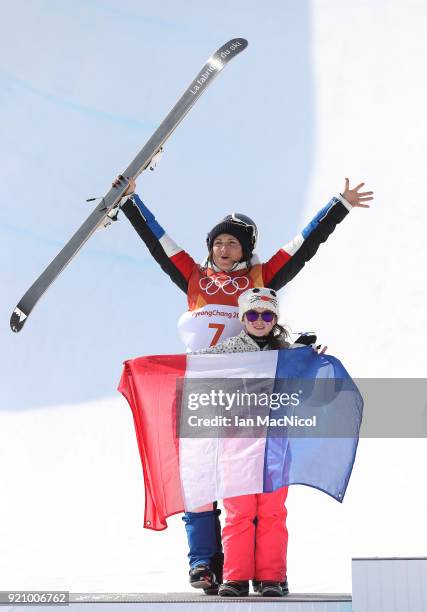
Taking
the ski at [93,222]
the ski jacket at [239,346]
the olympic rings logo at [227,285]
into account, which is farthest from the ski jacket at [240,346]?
the ski at [93,222]

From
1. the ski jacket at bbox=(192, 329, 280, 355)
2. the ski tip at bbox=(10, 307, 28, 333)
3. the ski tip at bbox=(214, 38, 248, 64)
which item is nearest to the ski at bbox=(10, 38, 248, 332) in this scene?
the ski tip at bbox=(10, 307, 28, 333)

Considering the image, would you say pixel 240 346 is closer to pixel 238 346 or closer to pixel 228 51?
pixel 238 346

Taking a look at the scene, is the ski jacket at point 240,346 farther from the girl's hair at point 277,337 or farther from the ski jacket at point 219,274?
the ski jacket at point 219,274

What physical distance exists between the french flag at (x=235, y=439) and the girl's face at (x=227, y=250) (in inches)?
19.5

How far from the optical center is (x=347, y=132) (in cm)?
1081

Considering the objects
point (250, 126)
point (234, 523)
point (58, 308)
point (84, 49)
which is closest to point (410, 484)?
point (234, 523)

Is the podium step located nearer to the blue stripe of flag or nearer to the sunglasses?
the sunglasses

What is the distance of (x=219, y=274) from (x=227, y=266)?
0.05m

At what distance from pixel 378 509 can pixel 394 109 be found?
177 inches

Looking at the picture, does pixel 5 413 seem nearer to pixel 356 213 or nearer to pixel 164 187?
pixel 164 187

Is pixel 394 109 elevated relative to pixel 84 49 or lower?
lower

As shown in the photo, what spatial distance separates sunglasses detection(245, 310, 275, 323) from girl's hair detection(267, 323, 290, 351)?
79 millimetres

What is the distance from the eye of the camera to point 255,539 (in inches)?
191

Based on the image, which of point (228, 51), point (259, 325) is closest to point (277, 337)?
point (259, 325)
